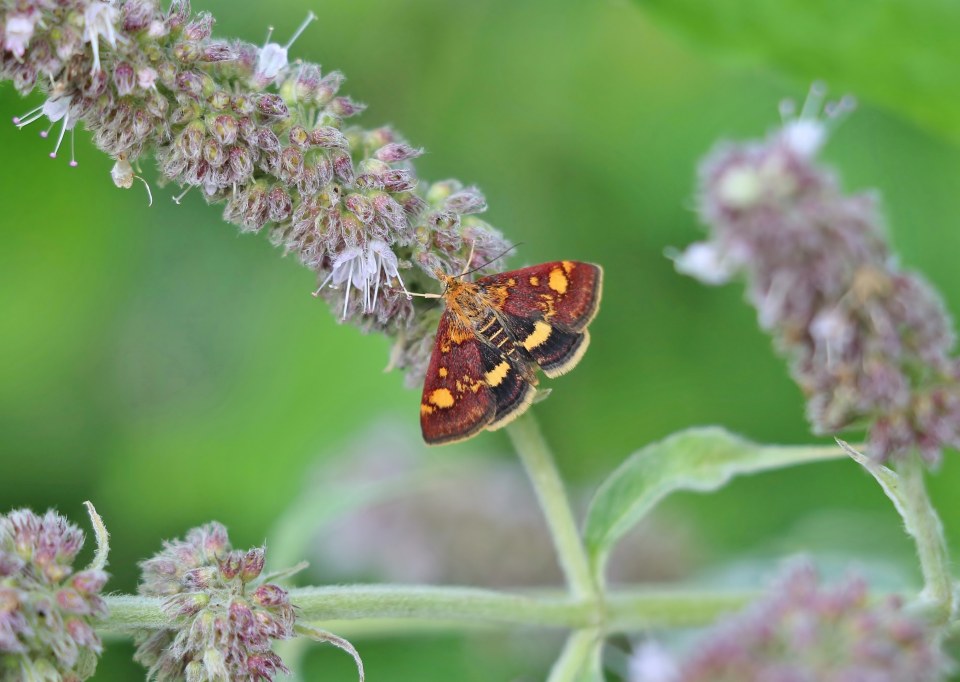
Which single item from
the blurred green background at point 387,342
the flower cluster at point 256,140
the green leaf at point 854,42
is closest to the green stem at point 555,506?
the flower cluster at point 256,140

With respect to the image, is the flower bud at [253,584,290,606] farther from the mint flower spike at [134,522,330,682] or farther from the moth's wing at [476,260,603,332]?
the moth's wing at [476,260,603,332]

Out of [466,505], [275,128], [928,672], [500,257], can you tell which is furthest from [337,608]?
[466,505]

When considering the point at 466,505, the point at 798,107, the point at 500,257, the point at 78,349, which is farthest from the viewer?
the point at 78,349

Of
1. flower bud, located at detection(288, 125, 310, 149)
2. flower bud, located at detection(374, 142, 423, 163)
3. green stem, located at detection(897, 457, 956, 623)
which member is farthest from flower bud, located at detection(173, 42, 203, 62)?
green stem, located at detection(897, 457, 956, 623)

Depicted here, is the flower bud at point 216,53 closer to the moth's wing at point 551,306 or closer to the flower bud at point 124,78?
the flower bud at point 124,78

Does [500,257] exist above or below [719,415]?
below

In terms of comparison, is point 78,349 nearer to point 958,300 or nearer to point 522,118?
point 522,118
